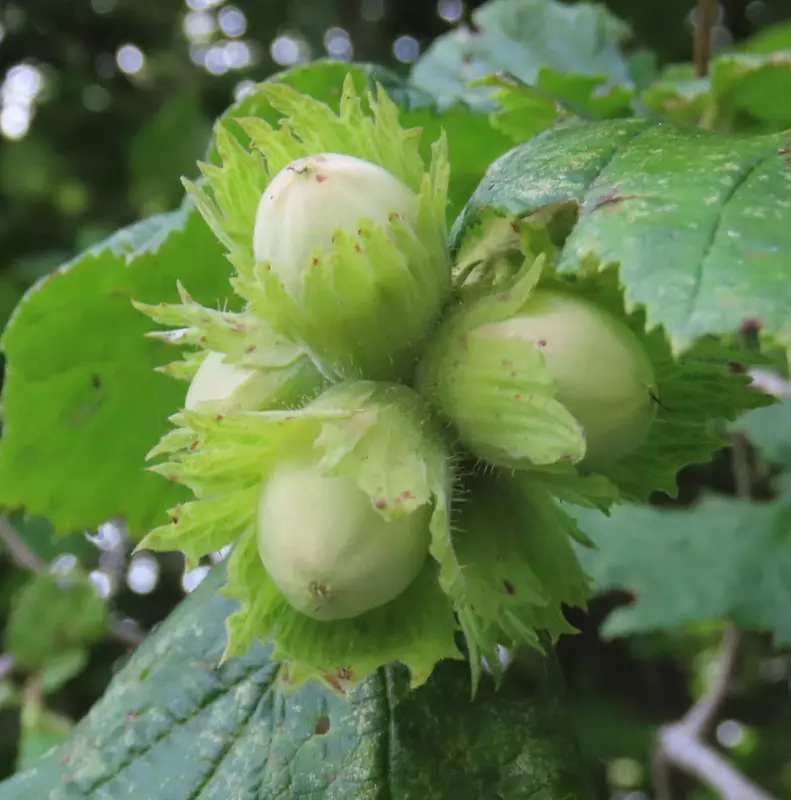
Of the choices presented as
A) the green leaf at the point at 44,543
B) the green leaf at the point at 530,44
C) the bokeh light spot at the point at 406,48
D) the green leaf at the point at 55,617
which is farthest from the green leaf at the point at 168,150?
the green leaf at the point at 55,617

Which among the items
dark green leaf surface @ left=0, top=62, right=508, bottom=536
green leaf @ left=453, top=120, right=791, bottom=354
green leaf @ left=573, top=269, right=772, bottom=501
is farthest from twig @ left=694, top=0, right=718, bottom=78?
green leaf @ left=573, top=269, right=772, bottom=501

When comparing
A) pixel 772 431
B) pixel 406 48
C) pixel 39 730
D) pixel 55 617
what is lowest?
pixel 772 431

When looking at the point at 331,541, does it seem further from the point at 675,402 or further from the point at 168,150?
the point at 168,150

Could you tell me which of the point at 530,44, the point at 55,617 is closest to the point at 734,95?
the point at 530,44

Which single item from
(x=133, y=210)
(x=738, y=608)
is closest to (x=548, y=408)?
(x=738, y=608)

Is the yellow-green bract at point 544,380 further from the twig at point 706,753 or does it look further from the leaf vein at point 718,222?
the twig at point 706,753

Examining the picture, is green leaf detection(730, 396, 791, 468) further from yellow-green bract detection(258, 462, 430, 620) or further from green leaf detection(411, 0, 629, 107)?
yellow-green bract detection(258, 462, 430, 620)
